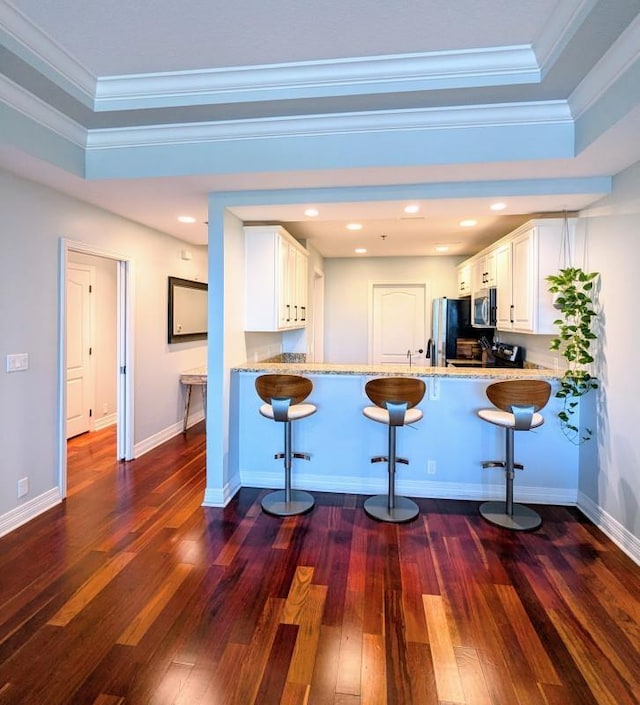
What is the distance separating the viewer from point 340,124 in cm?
270

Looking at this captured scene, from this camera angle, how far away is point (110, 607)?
215cm

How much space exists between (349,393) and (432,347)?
297cm

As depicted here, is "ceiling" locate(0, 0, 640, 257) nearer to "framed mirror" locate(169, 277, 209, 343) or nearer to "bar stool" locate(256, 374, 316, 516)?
"bar stool" locate(256, 374, 316, 516)

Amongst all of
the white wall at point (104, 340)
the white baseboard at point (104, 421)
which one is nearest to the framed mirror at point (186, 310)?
the white wall at point (104, 340)

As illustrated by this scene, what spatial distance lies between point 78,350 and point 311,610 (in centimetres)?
445

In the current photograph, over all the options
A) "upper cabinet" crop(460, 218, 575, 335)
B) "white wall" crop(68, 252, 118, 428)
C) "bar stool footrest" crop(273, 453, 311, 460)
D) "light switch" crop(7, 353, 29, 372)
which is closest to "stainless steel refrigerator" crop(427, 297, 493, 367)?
"upper cabinet" crop(460, 218, 575, 335)

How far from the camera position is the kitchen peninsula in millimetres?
3404

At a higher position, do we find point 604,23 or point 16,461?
point 604,23

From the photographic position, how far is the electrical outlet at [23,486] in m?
3.03

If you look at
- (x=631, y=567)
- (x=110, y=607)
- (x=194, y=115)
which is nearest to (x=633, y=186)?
(x=631, y=567)

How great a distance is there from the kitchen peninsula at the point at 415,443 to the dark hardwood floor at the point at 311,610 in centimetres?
31

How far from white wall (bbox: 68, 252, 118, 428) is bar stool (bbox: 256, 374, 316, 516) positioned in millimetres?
3209

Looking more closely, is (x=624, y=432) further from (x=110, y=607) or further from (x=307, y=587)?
(x=110, y=607)

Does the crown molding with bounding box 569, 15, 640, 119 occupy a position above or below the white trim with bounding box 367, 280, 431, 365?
above
